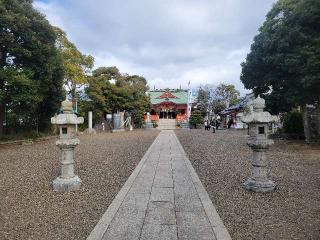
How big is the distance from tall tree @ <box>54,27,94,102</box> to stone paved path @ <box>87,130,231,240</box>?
2053cm

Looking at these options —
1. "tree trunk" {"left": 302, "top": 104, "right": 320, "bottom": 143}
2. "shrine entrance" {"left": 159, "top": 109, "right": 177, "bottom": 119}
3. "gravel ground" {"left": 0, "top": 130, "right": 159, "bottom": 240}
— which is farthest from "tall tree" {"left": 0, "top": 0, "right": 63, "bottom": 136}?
"shrine entrance" {"left": 159, "top": 109, "right": 177, "bottom": 119}

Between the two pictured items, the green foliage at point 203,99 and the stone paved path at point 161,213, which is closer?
the stone paved path at point 161,213

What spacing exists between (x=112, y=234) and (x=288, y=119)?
1965 centimetres

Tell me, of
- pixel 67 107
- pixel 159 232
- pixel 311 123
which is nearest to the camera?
pixel 159 232

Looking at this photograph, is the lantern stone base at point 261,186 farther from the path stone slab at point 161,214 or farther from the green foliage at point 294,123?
Answer: the green foliage at point 294,123

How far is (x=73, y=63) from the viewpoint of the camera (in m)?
28.9

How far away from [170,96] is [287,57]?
4025 centimetres

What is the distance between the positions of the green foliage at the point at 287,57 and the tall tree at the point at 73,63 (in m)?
14.7

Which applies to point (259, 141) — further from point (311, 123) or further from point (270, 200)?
point (311, 123)

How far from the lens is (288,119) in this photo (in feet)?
72.3

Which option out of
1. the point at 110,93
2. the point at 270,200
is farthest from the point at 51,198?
the point at 110,93

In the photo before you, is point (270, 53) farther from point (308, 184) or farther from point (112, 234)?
point (112, 234)

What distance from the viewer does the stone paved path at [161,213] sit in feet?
15.3

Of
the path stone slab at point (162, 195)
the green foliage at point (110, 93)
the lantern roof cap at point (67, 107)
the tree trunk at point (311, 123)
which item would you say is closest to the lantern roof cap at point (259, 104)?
the path stone slab at point (162, 195)
